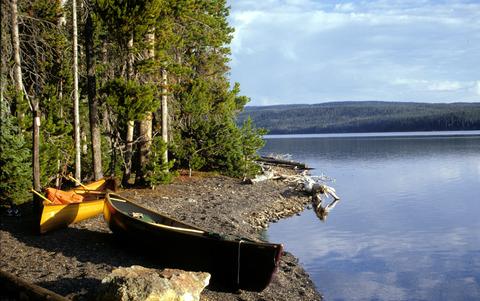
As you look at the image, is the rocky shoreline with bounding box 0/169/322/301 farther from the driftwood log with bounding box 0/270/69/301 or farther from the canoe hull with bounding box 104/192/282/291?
the driftwood log with bounding box 0/270/69/301

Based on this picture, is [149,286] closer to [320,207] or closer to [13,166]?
[13,166]

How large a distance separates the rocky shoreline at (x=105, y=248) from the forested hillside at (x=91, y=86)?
5.44ft

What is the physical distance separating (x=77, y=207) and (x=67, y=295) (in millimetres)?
5196

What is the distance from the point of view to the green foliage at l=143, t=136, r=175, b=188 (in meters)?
20.3

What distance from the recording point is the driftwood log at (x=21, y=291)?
304 inches

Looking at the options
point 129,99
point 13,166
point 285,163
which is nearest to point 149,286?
point 13,166

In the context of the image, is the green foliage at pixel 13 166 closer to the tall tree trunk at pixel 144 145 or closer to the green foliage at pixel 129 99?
the green foliage at pixel 129 99

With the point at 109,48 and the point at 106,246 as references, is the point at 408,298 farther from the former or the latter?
the point at 109,48

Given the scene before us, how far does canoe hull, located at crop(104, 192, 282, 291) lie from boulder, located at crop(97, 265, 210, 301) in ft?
5.00

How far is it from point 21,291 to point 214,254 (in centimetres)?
387

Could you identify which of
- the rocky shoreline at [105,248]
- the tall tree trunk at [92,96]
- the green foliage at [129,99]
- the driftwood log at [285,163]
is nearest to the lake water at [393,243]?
the rocky shoreline at [105,248]

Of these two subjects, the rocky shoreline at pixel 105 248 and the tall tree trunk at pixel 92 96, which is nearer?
A: the rocky shoreline at pixel 105 248

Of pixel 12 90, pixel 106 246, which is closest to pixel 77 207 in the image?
pixel 106 246

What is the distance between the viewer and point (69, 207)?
13.3 meters
